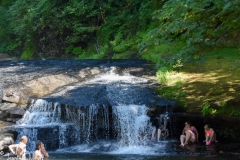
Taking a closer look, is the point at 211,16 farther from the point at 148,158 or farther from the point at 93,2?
the point at 93,2

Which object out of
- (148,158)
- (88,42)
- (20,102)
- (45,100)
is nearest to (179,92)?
(148,158)

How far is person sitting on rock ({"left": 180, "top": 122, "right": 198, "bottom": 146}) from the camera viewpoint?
1065 centimetres

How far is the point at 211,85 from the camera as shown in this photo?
501 inches

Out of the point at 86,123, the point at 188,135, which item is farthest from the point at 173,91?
the point at 86,123

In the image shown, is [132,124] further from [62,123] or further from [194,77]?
[194,77]

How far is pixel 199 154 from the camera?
9555mm

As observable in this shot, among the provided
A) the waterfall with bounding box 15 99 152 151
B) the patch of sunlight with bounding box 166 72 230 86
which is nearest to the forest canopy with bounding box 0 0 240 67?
the patch of sunlight with bounding box 166 72 230 86

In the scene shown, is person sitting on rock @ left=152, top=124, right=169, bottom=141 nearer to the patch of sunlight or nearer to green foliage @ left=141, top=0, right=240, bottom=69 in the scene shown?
the patch of sunlight

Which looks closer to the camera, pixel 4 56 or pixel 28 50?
pixel 28 50

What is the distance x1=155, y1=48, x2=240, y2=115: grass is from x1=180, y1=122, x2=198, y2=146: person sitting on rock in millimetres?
614

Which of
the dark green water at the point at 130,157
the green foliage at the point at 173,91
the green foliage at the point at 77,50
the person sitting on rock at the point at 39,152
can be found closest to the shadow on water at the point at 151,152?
the dark green water at the point at 130,157

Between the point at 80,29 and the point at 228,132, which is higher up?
the point at 80,29

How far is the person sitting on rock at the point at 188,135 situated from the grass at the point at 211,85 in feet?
2.02

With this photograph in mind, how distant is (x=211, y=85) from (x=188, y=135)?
285 cm
